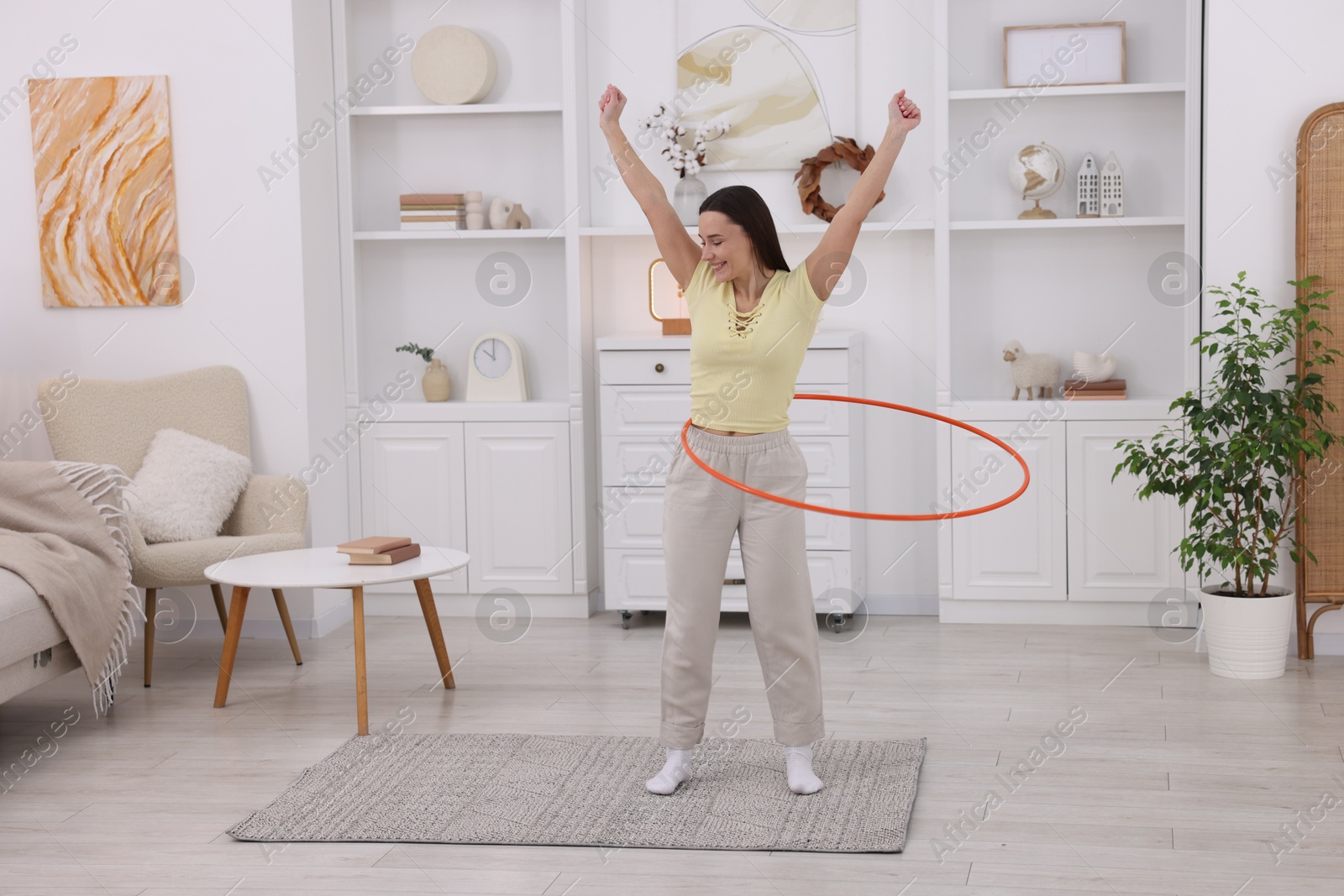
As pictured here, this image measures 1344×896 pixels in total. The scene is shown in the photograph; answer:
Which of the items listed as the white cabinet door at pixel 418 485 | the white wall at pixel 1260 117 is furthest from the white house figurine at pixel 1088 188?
the white cabinet door at pixel 418 485

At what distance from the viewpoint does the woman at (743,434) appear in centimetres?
284

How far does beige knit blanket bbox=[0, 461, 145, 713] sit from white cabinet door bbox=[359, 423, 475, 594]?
1266 millimetres

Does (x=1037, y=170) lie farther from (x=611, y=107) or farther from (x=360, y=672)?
(x=360, y=672)

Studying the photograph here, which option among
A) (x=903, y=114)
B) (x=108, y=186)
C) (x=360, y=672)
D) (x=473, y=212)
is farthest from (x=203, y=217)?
(x=903, y=114)

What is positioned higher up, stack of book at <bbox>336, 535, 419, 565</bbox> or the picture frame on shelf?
the picture frame on shelf

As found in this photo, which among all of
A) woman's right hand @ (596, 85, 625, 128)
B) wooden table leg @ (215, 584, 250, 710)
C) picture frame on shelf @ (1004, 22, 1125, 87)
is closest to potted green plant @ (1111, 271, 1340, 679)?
picture frame on shelf @ (1004, 22, 1125, 87)

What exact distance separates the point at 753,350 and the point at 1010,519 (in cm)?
215

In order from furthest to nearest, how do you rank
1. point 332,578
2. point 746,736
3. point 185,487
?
1. point 185,487
2. point 332,578
3. point 746,736

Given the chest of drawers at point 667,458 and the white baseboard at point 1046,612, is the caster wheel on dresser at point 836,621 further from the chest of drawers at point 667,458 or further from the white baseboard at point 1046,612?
the white baseboard at point 1046,612

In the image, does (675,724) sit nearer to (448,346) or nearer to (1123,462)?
(1123,462)

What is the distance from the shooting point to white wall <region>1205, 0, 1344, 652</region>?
405cm

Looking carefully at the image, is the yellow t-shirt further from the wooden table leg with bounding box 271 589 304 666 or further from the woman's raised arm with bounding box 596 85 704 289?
the wooden table leg with bounding box 271 589 304 666

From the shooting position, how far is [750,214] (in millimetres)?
2850

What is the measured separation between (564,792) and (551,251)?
8.74ft
